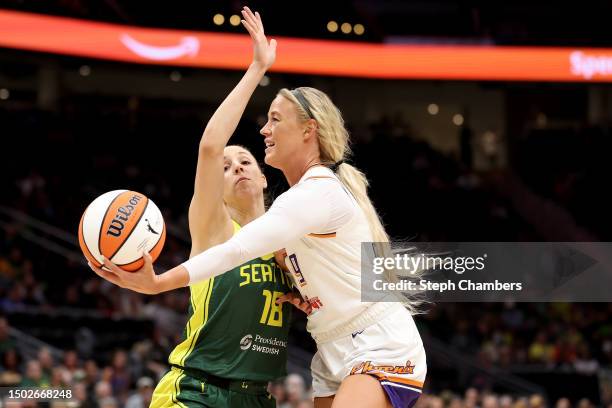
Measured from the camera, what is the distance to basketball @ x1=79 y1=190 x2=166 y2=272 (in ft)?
11.8

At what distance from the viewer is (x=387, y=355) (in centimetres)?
403

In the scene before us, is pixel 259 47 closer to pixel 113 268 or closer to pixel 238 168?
pixel 238 168

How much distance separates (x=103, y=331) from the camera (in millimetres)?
14086

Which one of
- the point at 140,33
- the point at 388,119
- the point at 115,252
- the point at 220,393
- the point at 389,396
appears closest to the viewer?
the point at 115,252

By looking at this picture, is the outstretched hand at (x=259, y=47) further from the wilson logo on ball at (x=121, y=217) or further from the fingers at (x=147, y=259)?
the fingers at (x=147, y=259)

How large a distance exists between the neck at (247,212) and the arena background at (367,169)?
23.3ft

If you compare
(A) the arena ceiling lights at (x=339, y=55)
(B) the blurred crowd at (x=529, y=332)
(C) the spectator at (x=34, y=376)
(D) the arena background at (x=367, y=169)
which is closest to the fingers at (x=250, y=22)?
(C) the spectator at (x=34, y=376)

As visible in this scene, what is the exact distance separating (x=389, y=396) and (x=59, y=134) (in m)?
16.1

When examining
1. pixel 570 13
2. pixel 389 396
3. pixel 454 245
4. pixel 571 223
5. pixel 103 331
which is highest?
pixel 570 13

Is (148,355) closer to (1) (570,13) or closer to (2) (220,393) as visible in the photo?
(2) (220,393)

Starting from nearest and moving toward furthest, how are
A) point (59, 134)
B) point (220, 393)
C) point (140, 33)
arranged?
1. point (220, 393)
2. point (140, 33)
3. point (59, 134)

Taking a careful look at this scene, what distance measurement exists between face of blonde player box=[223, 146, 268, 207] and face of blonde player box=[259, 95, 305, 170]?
572mm

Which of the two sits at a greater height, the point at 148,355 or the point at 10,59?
the point at 10,59

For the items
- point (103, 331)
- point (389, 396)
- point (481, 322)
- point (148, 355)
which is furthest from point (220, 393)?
point (481, 322)
